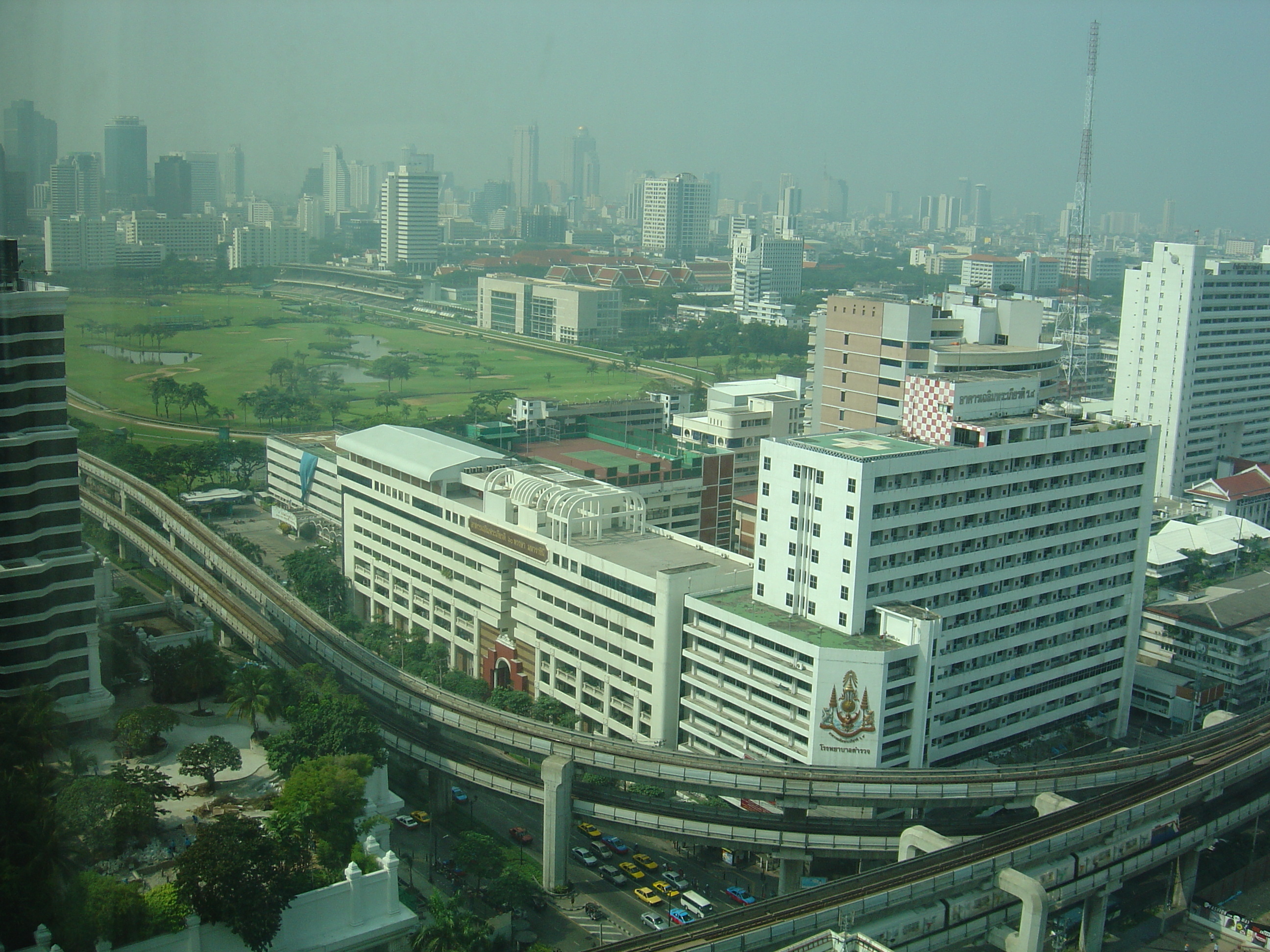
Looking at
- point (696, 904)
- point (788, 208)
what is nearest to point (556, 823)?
point (696, 904)

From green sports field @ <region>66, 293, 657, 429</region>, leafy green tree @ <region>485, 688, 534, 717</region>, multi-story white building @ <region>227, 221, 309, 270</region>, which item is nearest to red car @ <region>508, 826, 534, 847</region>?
leafy green tree @ <region>485, 688, 534, 717</region>

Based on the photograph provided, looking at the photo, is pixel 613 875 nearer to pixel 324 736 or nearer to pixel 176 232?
pixel 324 736

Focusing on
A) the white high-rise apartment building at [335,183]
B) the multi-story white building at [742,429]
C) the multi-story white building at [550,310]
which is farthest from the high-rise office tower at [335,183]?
the multi-story white building at [742,429]

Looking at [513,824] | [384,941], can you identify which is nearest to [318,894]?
[384,941]

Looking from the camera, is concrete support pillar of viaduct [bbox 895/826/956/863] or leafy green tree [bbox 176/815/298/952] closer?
leafy green tree [bbox 176/815/298/952]

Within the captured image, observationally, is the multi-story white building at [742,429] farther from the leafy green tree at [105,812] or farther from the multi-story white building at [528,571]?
the leafy green tree at [105,812]

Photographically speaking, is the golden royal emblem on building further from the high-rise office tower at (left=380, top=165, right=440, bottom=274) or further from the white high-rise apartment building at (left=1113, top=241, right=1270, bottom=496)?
the high-rise office tower at (left=380, top=165, right=440, bottom=274)

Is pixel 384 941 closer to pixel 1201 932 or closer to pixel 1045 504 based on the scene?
pixel 1201 932
